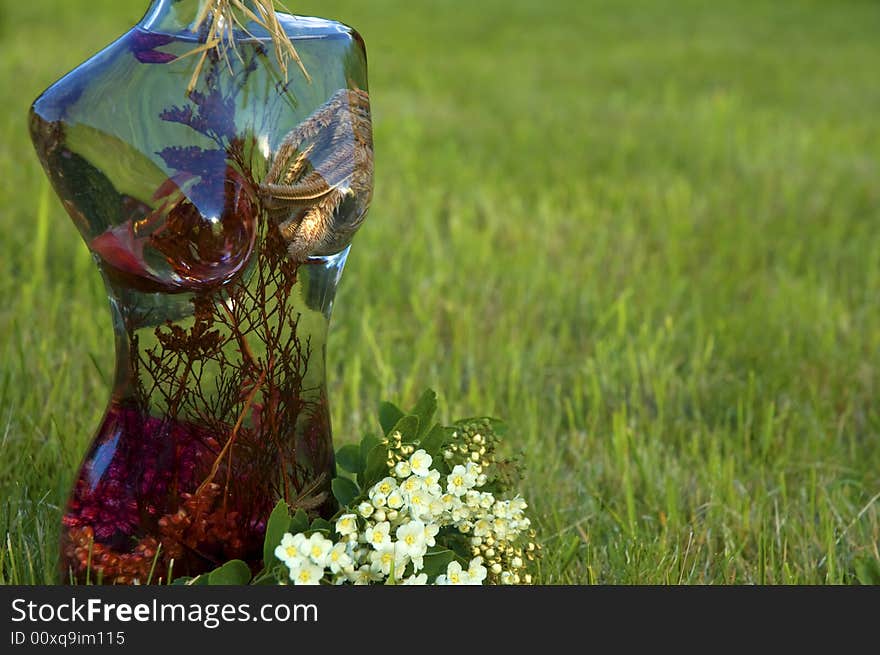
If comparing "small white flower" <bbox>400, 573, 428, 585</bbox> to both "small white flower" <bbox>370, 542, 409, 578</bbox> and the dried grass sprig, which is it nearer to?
"small white flower" <bbox>370, 542, 409, 578</bbox>

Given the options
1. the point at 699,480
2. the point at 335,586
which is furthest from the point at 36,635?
the point at 699,480

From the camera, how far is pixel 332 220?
1.53 metres

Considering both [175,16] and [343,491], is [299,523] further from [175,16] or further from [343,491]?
[175,16]

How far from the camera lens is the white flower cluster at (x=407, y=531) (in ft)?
4.67

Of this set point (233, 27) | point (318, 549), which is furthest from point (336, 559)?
point (233, 27)

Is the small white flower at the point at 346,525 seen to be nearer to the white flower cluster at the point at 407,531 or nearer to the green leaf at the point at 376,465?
the white flower cluster at the point at 407,531

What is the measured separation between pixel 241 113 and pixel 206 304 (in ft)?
0.92

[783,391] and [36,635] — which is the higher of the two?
[36,635]

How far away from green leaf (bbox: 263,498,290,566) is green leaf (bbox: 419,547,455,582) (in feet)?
0.69

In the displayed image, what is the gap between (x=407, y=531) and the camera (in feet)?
4.80

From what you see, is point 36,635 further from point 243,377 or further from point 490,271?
point 490,271

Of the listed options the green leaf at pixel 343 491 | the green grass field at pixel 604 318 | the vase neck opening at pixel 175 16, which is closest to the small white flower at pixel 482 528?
the green leaf at pixel 343 491

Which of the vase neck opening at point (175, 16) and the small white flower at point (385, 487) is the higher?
the vase neck opening at point (175, 16)

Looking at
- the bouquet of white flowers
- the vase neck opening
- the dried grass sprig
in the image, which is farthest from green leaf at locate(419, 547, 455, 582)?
the vase neck opening
